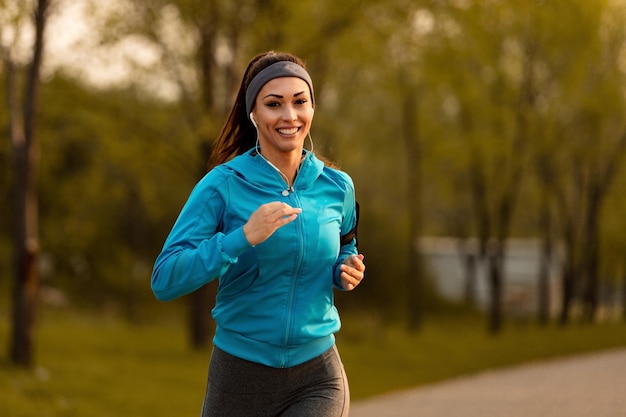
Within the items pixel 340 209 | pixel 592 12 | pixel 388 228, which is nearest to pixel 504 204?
pixel 592 12

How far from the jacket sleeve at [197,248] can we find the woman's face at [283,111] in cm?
28

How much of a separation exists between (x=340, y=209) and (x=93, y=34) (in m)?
13.5

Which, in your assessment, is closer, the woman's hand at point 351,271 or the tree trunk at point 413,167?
the woman's hand at point 351,271

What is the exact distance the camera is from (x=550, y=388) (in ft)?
42.1

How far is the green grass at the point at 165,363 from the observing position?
11.1m

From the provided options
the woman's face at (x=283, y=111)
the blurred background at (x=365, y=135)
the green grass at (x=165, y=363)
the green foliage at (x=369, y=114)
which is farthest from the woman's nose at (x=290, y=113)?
the green foliage at (x=369, y=114)

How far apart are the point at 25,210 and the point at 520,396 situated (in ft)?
21.8

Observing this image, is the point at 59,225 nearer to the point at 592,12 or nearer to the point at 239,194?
the point at 592,12

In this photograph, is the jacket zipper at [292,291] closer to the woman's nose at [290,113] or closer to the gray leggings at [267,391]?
the gray leggings at [267,391]

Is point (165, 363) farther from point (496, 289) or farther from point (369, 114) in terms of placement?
point (369, 114)

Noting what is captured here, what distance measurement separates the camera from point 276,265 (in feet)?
10.9

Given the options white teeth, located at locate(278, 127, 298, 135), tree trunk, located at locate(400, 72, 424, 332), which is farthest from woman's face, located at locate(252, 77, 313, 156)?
tree trunk, located at locate(400, 72, 424, 332)

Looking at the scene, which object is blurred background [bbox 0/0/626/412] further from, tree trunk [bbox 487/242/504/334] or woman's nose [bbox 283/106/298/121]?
woman's nose [bbox 283/106/298/121]

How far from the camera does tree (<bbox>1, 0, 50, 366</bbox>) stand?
1259 centimetres
